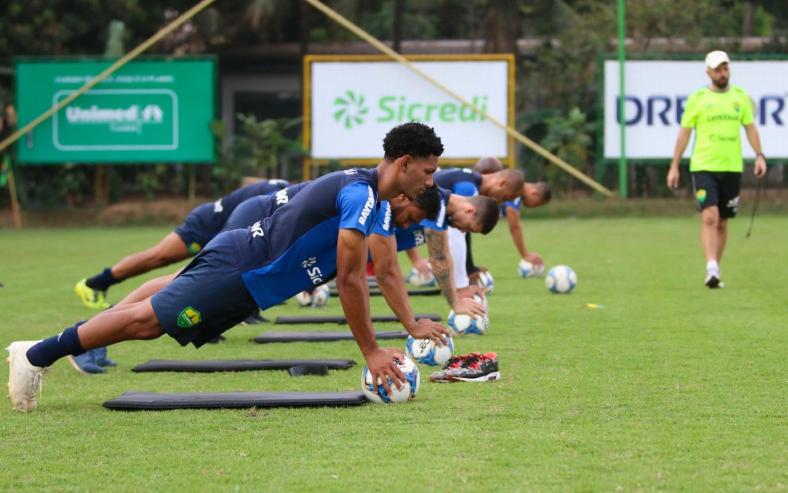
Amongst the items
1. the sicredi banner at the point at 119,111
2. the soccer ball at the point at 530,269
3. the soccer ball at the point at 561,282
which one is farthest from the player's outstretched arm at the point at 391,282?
the sicredi banner at the point at 119,111

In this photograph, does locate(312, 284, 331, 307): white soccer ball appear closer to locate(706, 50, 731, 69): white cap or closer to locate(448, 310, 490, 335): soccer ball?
locate(448, 310, 490, 335): soccer ball

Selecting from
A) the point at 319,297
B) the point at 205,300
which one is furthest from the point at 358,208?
the point at 319,297

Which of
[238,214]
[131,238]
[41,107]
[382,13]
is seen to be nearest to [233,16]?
[382,13]

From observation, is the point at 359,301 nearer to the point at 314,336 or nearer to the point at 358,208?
the point at 358,208

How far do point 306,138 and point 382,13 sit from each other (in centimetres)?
1831

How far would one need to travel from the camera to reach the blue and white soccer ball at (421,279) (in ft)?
49.0

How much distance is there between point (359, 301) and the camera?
6715mm

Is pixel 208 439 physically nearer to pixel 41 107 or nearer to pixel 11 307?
pixel 11 307

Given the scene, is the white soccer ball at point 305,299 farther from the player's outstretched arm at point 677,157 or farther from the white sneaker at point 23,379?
Result: the white sneaker at point 23,379

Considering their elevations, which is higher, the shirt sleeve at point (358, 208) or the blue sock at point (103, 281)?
the shirt sleeve at point (358, 208)

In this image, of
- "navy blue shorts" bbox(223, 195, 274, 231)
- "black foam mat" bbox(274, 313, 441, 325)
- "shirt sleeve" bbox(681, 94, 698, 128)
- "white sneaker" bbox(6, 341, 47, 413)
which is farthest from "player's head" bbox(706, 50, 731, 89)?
"white sneaker" bbox(6, 341, 47, 413)

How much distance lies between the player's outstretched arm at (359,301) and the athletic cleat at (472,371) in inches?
37.2

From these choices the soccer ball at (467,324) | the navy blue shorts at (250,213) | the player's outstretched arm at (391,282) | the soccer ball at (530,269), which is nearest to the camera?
the player's outstretched arm at (391,282)

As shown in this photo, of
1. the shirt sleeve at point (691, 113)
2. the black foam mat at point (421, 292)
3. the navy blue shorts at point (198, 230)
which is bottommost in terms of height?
the black foam mat at point (421, 292)
